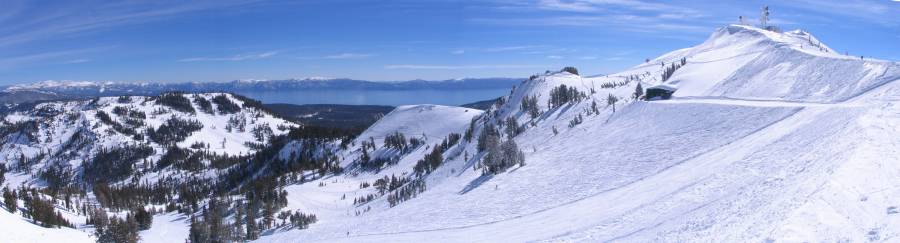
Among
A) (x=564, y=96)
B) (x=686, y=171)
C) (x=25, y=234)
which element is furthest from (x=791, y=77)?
(x=25, y=234)

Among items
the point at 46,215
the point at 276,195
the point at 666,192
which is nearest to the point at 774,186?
the point at 666,192

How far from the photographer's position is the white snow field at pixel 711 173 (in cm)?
1580

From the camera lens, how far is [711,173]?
2431cm

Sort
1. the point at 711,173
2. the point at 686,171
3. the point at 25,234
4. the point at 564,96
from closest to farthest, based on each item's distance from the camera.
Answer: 1. the point at 711,173
2. the point at 686,171
3. the point at 25,234
4. the point at 564,96

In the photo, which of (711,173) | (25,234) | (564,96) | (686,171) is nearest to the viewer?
(711,173)

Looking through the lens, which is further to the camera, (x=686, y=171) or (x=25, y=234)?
(x=25, y=234)

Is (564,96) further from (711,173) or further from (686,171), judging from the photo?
(711,173)

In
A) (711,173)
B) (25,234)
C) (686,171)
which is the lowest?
(25,234)

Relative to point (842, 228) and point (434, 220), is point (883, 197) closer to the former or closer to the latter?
point (842, 228)

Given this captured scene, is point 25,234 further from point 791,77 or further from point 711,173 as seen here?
point 791,77

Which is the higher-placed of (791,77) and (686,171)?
(791,77)

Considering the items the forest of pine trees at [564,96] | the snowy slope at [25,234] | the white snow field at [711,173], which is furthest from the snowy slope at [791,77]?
the snowy slope at [25,234]

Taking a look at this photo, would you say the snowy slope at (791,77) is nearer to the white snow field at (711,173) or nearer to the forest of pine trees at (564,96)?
the white snow field at (711,173)

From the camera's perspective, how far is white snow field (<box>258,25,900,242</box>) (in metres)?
15.8
